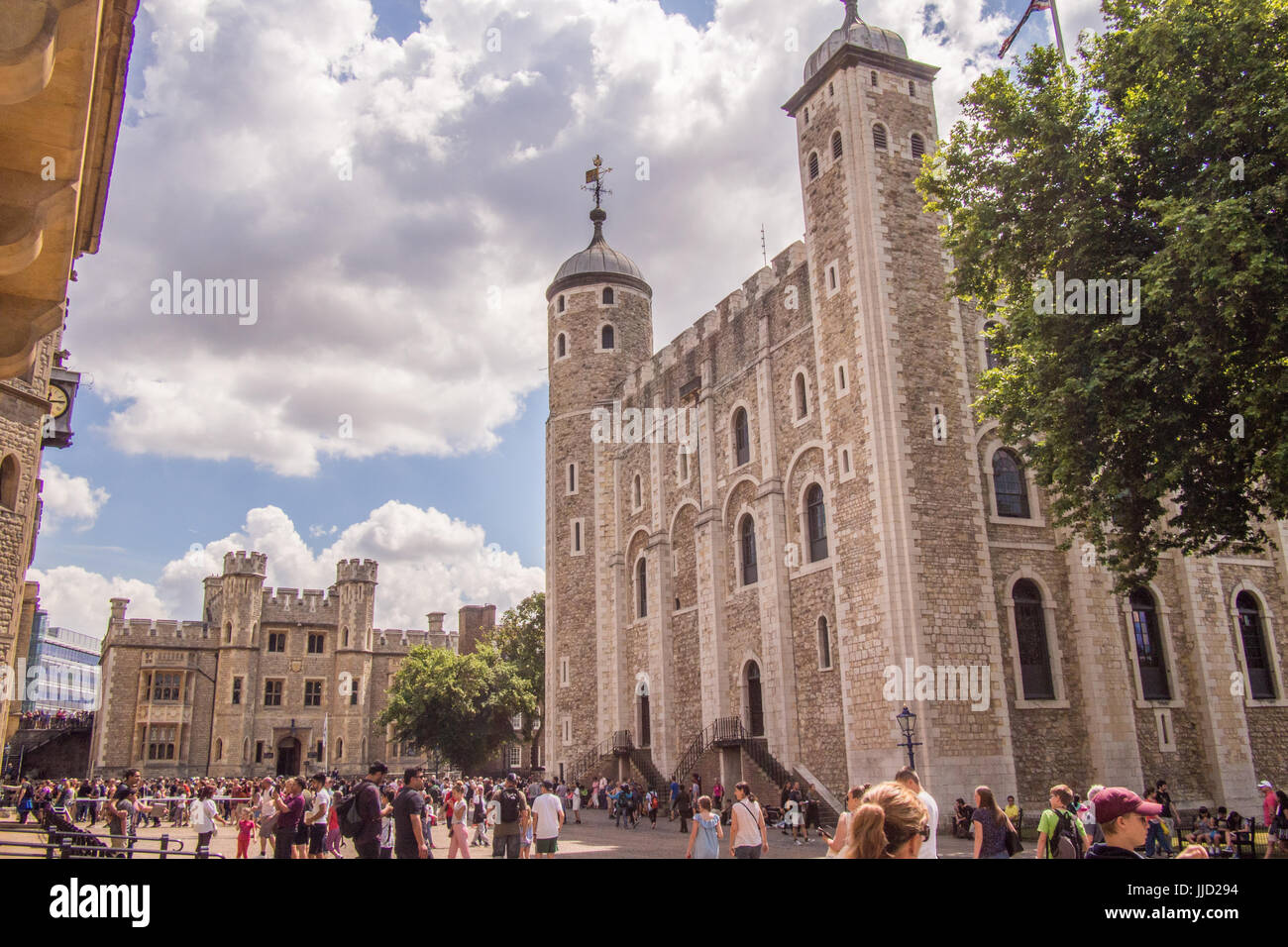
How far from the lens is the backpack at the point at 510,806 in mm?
12828

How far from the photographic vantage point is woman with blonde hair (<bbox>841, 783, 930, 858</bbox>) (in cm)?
347

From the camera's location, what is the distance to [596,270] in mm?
41688

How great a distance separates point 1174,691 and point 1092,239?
14105mm

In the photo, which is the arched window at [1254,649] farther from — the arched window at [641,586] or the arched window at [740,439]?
the arched window at [641,586]

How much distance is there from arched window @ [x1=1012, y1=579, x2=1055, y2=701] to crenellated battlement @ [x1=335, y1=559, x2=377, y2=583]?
40511mm

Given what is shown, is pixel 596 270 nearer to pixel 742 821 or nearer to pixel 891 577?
pixel 891 577

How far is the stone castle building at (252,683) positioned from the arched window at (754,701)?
1004 inches

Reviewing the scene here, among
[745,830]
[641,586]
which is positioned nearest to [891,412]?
[745,830]

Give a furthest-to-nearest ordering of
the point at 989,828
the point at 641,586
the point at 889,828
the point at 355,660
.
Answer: the point at 355,660, the point at 641,586, the point at 989,828, the point at 889,828

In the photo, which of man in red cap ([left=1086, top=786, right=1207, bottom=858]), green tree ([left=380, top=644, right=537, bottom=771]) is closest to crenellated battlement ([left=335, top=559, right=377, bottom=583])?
green tree ([left=380, top=644, right=537, bottom=771])

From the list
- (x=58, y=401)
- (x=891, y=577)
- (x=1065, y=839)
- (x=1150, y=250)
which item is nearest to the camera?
(x=1065, y=839)

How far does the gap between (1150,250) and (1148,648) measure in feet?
42.3

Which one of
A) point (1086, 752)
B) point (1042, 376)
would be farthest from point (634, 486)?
point (1042, 376)
